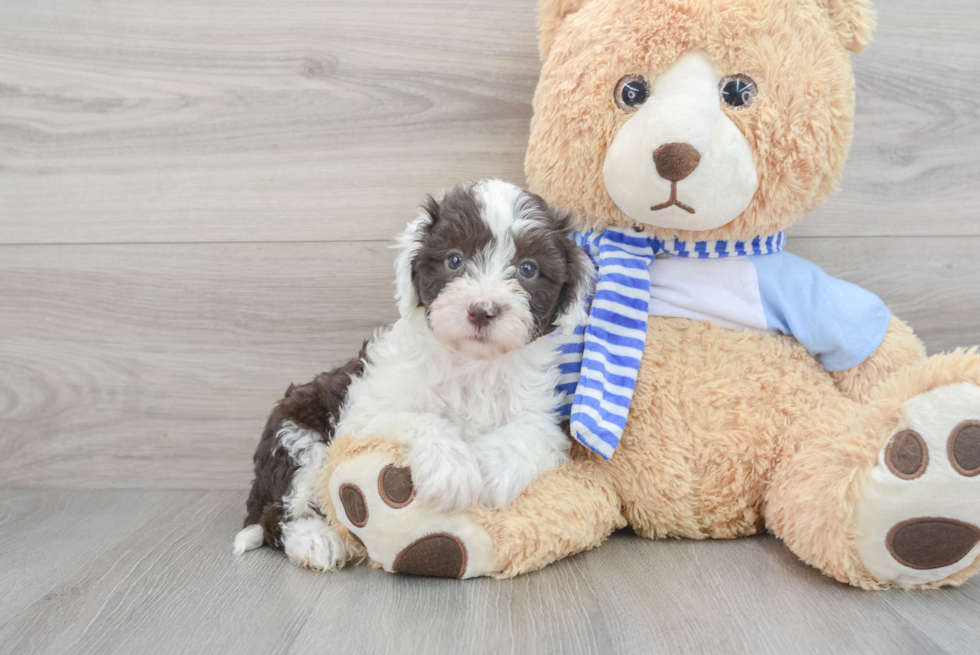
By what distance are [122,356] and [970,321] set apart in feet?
7.36

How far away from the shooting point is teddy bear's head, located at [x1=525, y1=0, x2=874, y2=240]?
4.45 ft

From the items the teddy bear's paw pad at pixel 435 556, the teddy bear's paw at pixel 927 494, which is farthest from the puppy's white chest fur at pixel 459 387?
the teddy bear's paw at pixel 927 494

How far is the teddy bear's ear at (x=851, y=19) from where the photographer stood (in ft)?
4.70

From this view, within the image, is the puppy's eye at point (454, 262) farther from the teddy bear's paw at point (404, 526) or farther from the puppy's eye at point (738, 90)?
the puppy's eye at point (738, 90)

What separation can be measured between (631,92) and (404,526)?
36.1 inches

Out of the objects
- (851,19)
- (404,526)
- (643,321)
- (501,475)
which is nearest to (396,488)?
(404,526)

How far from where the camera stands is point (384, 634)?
1.12m

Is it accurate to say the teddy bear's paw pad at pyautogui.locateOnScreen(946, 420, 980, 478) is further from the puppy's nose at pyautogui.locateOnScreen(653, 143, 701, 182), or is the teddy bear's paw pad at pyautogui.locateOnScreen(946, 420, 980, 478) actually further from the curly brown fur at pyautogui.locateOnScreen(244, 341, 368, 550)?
the curly brown fur at pyautogui.locateOnScreen(244, 341, 368, 550)

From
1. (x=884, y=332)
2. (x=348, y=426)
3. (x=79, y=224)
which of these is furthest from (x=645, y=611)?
(x=79, y=224)

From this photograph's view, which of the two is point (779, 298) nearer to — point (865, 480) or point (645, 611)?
point (865, 480)

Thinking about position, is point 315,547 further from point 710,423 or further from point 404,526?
point 710,423

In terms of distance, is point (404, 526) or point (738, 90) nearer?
point (404, 526)

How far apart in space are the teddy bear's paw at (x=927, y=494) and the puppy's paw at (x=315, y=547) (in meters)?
0.94

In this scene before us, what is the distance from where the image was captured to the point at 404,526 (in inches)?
49.3
